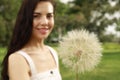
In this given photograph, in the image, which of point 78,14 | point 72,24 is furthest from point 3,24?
point 78,14

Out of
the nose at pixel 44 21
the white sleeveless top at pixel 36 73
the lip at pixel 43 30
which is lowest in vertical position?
the white sleeveless top at pixel 36 73

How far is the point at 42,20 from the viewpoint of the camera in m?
1.42

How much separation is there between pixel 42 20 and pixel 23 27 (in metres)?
0.07

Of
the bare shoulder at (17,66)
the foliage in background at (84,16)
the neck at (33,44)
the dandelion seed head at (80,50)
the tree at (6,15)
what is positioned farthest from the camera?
the foliage in background at (84,16)

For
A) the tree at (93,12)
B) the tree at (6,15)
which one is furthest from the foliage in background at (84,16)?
the tree at (6,15)

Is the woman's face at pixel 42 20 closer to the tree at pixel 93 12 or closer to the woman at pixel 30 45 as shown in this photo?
the woman at pixel 30 45

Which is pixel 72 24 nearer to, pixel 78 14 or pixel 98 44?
pixel 78 14

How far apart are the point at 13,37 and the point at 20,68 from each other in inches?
6.3

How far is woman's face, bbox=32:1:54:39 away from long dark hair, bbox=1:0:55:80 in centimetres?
2

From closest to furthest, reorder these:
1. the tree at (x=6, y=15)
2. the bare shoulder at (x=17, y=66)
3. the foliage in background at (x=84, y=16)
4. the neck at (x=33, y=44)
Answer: the bare shoulder at (x=17, y=66) → the neck at (x=33, y=44) → the tree at (x=6, y=15) → the foliage in background at (x=84, y=16)

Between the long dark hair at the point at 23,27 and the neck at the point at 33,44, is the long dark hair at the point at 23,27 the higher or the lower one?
the higher one

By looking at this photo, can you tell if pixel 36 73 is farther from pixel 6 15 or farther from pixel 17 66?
pixel 6 15

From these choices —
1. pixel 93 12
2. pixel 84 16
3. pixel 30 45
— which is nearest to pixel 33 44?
pixel 30 45

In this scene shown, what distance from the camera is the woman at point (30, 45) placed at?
1.38 metres
